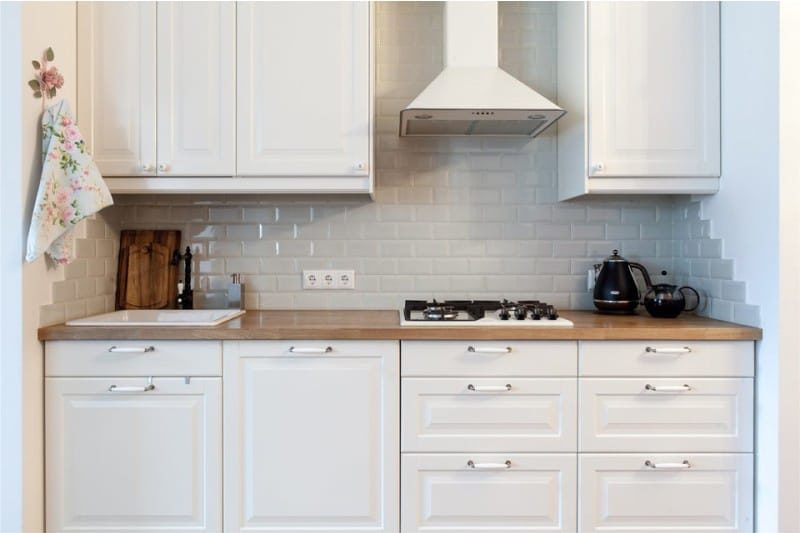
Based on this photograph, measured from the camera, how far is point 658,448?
183cm

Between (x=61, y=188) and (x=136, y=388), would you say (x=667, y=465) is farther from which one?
(x=61, y=188)

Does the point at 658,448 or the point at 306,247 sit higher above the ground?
the point at 306,247

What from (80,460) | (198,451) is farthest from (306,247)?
(80,460)

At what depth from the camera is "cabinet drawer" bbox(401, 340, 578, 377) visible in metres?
1.82

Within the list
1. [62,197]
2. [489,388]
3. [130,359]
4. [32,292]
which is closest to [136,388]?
[130,359]

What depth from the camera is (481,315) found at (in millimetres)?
2025

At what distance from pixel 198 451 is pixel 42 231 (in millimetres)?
907

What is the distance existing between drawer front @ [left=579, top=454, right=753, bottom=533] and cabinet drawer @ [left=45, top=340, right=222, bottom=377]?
1.38 metres

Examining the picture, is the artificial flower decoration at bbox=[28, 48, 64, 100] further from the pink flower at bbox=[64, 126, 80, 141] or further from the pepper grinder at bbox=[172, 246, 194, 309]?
the pepper grinder at bbox=[172, 246, 194, 309]

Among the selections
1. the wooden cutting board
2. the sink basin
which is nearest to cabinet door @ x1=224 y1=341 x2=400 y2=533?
the sink basin

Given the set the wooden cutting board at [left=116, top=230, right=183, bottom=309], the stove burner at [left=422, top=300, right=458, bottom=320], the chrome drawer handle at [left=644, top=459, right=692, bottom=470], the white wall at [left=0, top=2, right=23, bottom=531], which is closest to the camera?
the white wall at [left=0, top=2, right=23, bottom=531]

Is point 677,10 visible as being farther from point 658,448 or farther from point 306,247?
point 306,247

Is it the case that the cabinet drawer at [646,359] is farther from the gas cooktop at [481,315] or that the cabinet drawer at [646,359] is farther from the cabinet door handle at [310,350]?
the cabinet door handle at [310,350]

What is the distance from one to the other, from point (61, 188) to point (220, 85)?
0.69 meters
